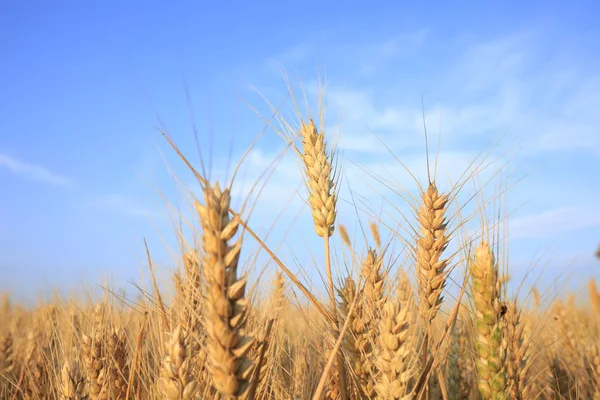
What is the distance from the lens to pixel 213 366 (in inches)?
58.0

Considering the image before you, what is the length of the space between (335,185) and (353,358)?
846 millimetres

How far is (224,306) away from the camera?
4.71 ft

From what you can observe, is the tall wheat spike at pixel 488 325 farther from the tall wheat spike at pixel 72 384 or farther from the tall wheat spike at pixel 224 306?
the tall wheat spike at pixel 72 384

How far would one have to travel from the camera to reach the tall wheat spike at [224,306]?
4.73 ft

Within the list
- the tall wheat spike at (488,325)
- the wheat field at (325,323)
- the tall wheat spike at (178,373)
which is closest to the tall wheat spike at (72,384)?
the wheat field at (325,323)

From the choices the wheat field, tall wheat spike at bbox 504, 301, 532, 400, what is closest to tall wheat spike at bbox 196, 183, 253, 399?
the wheat field

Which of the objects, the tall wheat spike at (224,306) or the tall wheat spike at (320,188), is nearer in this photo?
the tall wheat spike at (224,306)

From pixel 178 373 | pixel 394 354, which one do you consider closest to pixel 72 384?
pixel 178 373

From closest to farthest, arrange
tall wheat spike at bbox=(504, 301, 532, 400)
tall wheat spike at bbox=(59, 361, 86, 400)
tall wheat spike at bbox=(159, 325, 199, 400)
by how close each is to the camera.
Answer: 1. tall wheat spike at bbox=(159, 325, 199, 400)
2. tall wheat spike at bbox=(59, 361, 86, 400)
3. tall wheat spike at bbox=(504, 301, 532, 400)

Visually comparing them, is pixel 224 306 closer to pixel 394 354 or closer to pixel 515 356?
pixel 394 354

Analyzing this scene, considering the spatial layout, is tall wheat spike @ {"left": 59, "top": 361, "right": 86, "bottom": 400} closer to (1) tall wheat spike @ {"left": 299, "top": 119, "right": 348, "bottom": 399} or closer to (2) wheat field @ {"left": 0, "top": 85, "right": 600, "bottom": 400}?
(2) wheat field @ {"left": 0, "top": 85, "right": 600, "bottom": 400}

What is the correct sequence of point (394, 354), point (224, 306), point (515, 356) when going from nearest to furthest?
point (224, 306), point (394, 354), point (515, 356)

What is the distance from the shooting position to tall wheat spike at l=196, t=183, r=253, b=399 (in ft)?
4.73

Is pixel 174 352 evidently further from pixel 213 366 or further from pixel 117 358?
pixel 117 358
